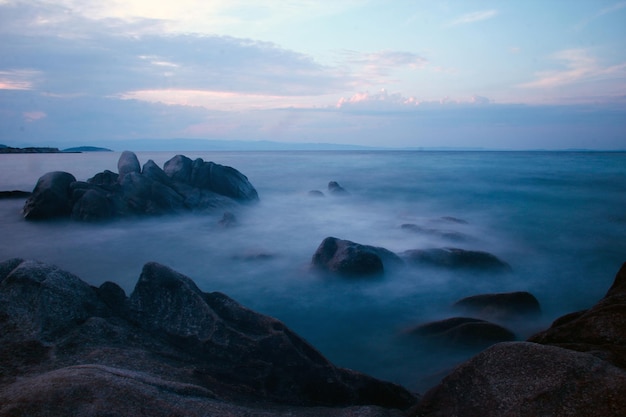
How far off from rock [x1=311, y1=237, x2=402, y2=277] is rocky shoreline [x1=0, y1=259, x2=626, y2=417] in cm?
492

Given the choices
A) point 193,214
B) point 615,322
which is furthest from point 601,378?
point 193,214

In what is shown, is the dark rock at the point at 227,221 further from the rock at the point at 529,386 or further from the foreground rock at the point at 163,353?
the rock at the point at 529,386

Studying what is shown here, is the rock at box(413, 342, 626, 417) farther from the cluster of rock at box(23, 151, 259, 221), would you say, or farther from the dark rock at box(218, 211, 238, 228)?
the cluster of rock at box(23, 151, 259, 221)

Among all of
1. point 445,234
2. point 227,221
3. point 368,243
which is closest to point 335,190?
point 227,221

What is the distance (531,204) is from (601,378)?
22.5 meters

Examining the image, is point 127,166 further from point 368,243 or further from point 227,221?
point 368,243

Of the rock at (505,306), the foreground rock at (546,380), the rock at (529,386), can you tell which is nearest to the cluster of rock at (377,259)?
the rock at (505,306)

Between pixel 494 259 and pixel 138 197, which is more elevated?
pixel 138 197

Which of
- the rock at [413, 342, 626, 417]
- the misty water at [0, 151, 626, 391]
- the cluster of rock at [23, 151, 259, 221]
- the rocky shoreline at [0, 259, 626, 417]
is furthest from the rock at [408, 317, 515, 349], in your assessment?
the cluster of rock at [23, 151, 259, 221]

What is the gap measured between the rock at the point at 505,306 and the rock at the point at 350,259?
247 cm

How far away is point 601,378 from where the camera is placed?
3.07 meters

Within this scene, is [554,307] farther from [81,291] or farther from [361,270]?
[81,291]

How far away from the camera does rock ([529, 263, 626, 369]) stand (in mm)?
3580

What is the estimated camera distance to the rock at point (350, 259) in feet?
32.9
